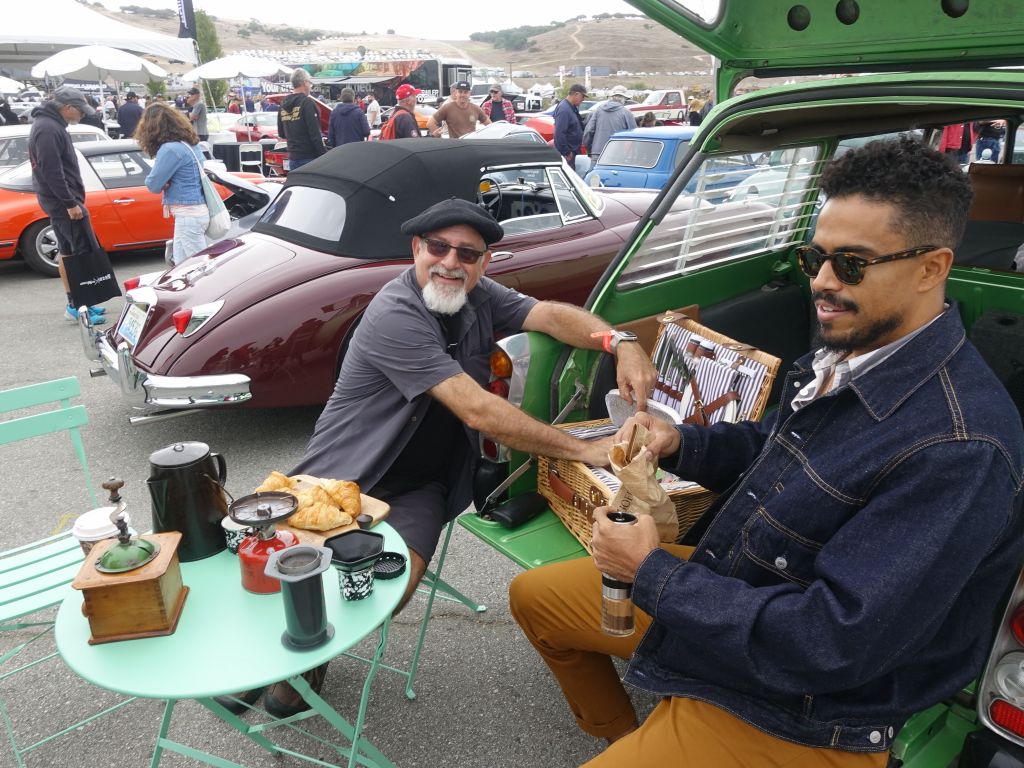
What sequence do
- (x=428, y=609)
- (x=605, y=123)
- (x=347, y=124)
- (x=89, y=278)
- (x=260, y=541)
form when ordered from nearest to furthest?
(x=260, y=541), (x=428, y=609), (x=89, y=278), (x=347, y=124), (x=605, y=123)

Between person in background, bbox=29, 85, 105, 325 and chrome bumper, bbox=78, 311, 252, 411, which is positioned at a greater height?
person in background, bbox=29, 85, 105, 325

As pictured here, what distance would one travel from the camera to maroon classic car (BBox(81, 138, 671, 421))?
4398 mm

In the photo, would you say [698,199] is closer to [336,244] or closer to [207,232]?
[336,244]

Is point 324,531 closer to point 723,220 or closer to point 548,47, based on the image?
point 723,220

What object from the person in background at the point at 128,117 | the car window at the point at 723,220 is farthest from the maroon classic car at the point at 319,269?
the person in background at the point at 128,117

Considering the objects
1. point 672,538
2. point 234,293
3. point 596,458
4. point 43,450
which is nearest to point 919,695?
point 672,538

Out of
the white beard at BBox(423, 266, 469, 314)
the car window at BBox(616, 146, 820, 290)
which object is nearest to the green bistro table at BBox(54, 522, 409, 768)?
the white beard at BBox(423, 266, 469, 314)

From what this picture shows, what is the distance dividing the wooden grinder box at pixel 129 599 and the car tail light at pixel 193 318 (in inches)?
109

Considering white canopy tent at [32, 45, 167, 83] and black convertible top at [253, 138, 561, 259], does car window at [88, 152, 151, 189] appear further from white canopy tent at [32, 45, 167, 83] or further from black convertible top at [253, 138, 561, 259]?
white canopy tent at [32, 45, 167, 83]

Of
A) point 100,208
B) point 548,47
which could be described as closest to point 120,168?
point 100,208

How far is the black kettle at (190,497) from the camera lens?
2.04m

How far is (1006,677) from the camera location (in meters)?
1.75

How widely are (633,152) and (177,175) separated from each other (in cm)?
607

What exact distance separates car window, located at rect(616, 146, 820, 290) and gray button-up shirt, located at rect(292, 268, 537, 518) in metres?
0.88
